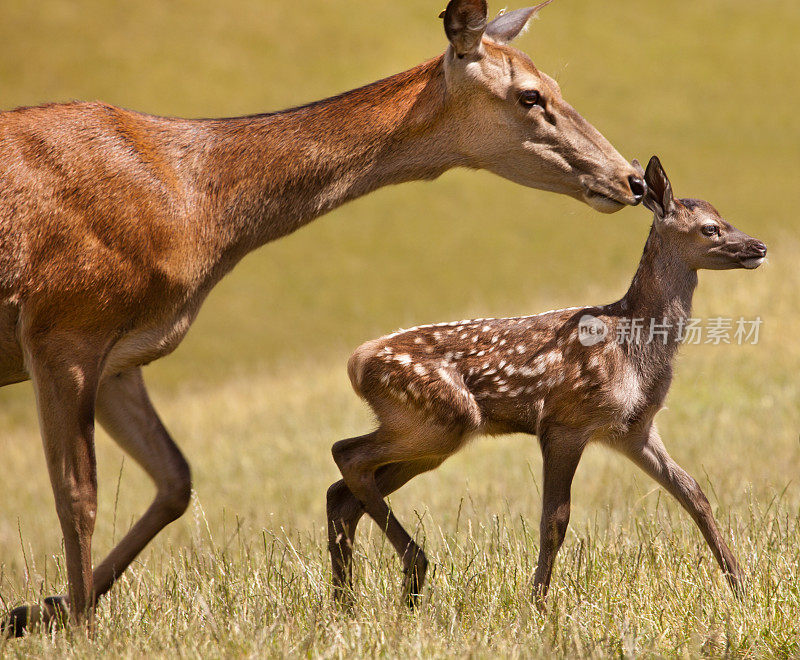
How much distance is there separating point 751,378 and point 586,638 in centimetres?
709

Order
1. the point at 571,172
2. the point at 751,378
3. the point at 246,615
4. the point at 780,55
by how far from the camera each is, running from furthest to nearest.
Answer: the point at 780,55, the point at 751,378, the point at 571,172, the point at 246,615

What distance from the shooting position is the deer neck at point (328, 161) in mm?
4988

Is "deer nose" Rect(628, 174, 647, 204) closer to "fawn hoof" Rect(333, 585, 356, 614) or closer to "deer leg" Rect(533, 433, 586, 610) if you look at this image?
"deer leg" Rect(533, 433, 586, 610)

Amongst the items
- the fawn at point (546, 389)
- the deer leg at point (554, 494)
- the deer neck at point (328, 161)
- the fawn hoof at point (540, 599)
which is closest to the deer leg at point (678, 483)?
the fawn at point (546, 389)

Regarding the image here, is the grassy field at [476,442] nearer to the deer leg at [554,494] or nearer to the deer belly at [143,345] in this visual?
the deer leg at [554,494]

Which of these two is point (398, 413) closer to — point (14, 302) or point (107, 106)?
point (14, 302)

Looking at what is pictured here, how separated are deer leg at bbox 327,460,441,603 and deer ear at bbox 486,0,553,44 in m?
2.09

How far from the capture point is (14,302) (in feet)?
15.2

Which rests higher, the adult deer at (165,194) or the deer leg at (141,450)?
the adult deer at (165,194)

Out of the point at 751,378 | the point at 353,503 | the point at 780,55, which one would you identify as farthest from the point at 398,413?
the point at 780,55

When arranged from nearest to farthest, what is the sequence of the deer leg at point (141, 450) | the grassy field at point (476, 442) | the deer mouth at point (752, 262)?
the grassy field at point (476, 442) < the deer mouth at point (752, 262) < the deer leg at point (141, 450)

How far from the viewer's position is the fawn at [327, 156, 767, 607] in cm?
472

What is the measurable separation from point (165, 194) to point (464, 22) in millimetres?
1556

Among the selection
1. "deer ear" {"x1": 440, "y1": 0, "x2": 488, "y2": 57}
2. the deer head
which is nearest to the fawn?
the deer head
